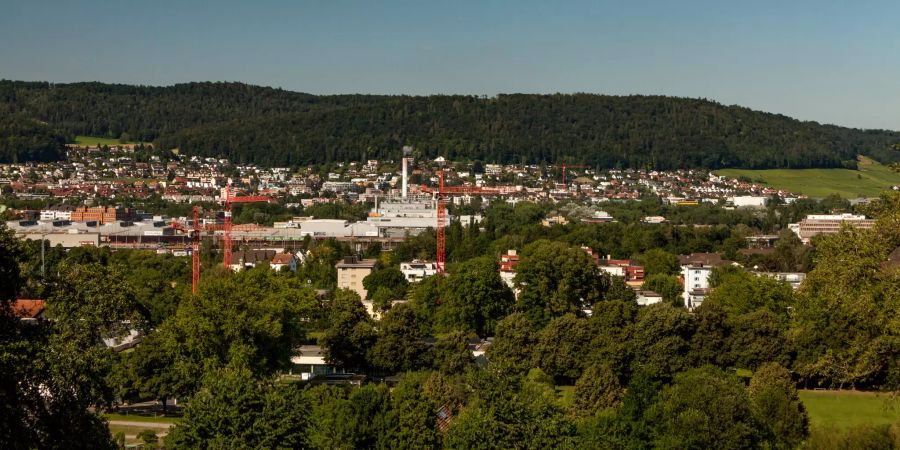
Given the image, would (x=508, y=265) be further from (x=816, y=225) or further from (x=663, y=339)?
(x=816, y=225)

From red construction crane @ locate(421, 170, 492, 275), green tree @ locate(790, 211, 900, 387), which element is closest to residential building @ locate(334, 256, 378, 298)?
red construction crane @ locate(421, 170, 492, 275)

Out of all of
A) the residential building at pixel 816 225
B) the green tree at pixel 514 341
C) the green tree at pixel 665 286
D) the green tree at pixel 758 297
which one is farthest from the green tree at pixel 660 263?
the green tree at pixel 514 341

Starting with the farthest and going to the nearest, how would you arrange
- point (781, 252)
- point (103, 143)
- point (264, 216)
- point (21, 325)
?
1. point (103, 143)
2. point (264, 216)
3. point (781, 252)
4. point (21, 325)

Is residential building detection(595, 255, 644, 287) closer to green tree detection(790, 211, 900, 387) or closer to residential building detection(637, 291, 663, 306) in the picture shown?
residential building detection(637, 291, 663, 306)

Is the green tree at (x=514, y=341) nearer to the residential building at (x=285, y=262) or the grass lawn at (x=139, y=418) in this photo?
the grass lawn at (x=139, y=418)

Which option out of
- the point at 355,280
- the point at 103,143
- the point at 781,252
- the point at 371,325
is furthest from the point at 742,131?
the point at 371,325

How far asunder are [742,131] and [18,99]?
111 metres

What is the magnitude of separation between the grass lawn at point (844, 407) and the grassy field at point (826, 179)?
99.2 metres

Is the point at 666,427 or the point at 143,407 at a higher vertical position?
the point at 666,427

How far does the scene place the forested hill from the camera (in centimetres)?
15825

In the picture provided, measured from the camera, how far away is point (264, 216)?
100625 mm

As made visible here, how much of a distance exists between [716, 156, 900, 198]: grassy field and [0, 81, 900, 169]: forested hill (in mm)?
3350

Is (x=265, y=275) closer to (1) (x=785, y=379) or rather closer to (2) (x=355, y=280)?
(1) (x=785, y=379)

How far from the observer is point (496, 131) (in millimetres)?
170750
